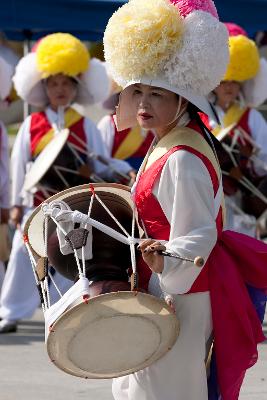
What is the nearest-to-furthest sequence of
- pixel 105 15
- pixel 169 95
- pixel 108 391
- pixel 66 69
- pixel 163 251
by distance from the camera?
1. pixel 163 251
2. pixel 169 95
3. pixel 108 391
4. pixel 66 69
5. pixel 105 15

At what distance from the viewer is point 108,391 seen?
20.6ft

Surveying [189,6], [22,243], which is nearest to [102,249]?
[189,6]

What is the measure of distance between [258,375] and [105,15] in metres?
4.74

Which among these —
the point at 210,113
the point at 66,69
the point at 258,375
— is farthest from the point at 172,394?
the point at 66,69

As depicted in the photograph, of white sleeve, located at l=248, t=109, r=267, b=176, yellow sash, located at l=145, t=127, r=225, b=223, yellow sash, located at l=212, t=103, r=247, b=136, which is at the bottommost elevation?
white sleeve, located at l=248, t=109, r=267, b=176

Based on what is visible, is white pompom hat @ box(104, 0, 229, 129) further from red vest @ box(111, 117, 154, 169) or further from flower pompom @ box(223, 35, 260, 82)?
red vest @ box(111, 117, 154, 169)

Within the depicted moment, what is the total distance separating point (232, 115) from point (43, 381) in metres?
2.92

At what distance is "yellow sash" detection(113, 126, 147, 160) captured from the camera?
916cm

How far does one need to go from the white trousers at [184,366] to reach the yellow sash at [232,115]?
462 cm

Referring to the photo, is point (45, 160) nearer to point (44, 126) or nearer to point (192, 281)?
point (44, 126)

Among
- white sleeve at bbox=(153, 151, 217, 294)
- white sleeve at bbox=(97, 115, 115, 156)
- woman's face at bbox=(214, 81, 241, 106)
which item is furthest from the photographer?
white sleeve at bbox=(97, 115, 115, 156)

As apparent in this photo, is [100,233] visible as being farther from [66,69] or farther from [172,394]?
[66,69]

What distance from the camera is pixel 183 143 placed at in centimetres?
413

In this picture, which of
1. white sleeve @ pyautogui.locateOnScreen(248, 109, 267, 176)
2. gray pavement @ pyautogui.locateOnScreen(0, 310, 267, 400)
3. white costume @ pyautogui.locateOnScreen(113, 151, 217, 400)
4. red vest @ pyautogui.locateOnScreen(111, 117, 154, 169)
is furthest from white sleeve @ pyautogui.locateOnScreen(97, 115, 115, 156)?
white costume @ pyautogui.locateOnScreen(113, 151, 217, 400)
